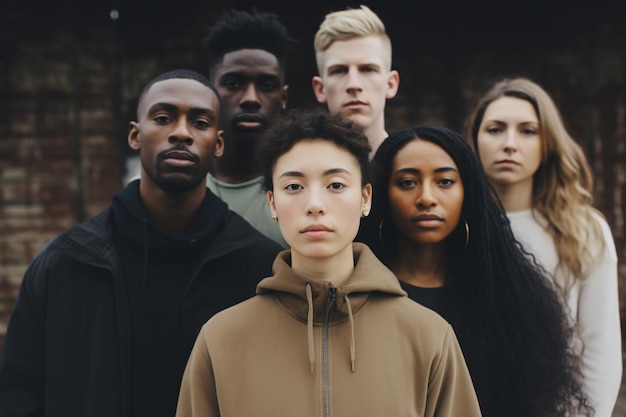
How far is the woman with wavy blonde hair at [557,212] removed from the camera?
265cm

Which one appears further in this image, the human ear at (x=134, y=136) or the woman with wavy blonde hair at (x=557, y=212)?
the woman with wavy blonde hair at (x=557, y=212)

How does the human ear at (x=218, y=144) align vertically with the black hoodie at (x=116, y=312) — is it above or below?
above

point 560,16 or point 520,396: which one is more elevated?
point 560,16

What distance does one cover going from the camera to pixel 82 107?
4.79 metres

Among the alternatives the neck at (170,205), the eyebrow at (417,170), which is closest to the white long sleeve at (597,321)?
the eyebrow at (417,170)

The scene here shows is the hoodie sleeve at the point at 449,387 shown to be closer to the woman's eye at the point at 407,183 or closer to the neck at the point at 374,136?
the woman's eye at the point at 407,183

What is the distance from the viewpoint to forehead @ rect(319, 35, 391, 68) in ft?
9.77

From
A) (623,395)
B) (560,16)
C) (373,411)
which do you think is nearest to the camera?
(373,411)

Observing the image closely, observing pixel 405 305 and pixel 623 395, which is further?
pixel 623 395

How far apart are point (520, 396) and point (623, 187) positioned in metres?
3.22

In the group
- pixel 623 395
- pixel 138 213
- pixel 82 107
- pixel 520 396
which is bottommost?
pixel 623 395

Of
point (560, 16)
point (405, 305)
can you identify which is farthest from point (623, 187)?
point (405, 305)

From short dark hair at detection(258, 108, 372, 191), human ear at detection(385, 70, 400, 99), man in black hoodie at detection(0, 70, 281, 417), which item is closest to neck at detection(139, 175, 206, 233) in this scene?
man in black hoodie at detection(0, 70, 281, 417)

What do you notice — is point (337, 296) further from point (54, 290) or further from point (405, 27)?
point (405, 27)
